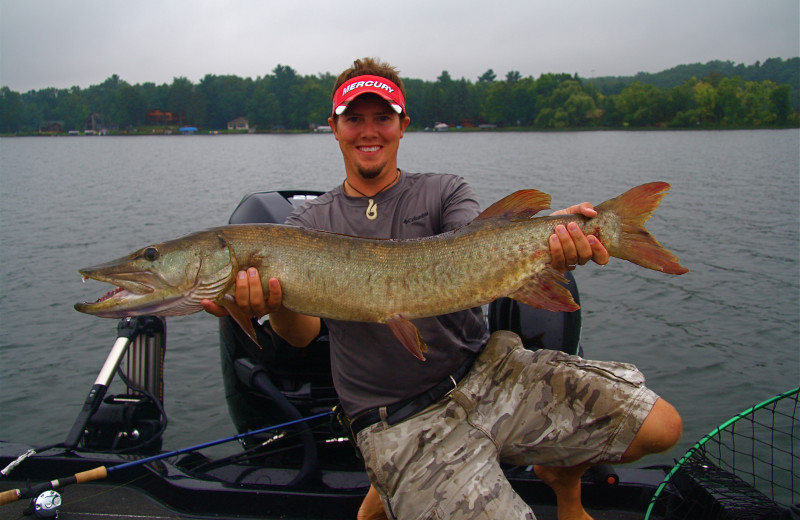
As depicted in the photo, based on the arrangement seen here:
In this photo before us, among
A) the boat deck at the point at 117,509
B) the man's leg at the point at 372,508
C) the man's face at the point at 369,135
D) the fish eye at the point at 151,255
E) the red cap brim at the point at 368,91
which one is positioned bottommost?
the boat deck at the point at 117,509

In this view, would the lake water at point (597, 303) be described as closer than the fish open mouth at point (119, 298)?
No

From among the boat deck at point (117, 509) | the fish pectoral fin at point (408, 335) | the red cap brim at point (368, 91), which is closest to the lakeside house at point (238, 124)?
the boat deck at point (117, 509)

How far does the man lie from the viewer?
2619mm

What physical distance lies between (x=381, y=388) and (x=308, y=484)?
1041mm

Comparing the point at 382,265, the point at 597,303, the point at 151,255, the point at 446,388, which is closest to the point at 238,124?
the point at 597,303

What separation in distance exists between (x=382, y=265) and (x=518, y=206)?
738 mm

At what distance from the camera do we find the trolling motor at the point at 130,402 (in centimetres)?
373

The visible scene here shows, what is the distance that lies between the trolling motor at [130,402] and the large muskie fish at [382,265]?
58.8 inches

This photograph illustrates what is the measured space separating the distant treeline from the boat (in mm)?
69610

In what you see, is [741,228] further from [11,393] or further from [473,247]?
[11,393]

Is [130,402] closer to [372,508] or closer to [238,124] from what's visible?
[372,508]

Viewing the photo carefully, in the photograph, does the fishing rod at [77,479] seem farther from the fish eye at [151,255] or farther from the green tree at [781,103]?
the green tree at [781,103]

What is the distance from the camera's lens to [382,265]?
2736mm

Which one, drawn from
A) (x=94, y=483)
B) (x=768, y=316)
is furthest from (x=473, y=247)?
(x=768, y=316)
